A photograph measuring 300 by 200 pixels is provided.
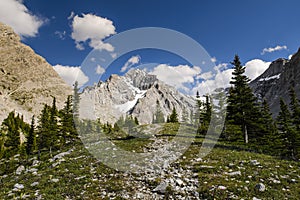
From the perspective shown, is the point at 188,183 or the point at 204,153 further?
the point at 204,153

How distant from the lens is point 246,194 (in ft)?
36.9

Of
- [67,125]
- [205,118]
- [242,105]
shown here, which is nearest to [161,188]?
[242,105]

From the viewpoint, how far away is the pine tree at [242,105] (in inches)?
1258

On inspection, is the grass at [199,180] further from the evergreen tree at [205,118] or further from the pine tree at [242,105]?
the evergreen tree at [205,118]

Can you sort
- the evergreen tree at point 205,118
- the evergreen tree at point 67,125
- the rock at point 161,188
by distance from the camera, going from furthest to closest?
1. the evergreen tree at point 205,118
2. the evergreen tree at point 67,125
3. the rock at point 161,188

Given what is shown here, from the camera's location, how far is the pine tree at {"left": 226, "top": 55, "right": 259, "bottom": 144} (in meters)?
32.0

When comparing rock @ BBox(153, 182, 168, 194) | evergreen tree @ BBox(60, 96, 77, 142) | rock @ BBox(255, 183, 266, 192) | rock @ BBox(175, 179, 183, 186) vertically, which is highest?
evergreen tree @ BBox(60, 96, 77, 142)

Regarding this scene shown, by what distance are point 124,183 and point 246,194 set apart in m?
7.51

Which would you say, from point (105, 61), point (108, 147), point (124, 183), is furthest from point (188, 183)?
point (108, 147)

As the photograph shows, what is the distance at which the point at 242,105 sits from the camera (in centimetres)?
3238

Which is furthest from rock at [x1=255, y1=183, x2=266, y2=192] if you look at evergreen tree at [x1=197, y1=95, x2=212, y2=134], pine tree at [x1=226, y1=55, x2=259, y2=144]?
evergreen tree at [x1=197, y1=95, x2=212, y2=134]

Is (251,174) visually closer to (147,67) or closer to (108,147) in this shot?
(147,67)

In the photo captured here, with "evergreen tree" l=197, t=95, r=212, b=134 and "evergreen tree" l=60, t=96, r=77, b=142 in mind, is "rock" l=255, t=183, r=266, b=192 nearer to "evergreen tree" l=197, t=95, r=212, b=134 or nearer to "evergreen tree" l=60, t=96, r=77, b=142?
"evergreen tree" l=197, t=95, r=212, b=134

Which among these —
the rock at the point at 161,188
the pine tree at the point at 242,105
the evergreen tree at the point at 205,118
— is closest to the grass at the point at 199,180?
the rock at the point at 161,188
